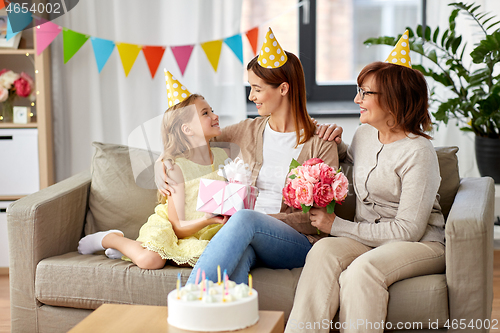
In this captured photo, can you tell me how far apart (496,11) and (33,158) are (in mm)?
2833

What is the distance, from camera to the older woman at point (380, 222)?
1518 millimetres

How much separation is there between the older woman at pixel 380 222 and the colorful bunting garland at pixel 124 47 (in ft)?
4.17

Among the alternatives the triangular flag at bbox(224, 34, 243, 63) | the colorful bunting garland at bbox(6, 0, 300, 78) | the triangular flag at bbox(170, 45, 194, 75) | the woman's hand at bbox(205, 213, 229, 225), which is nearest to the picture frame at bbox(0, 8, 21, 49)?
the colorful bunting garland at bbox(6, 0, 300, 78)

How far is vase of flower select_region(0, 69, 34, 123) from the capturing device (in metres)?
2.81

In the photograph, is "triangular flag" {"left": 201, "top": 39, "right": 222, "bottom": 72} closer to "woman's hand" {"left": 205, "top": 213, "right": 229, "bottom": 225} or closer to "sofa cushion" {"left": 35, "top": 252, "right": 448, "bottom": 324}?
"woman's hand" {"left": 205, "top": 213, "right": 229, "bottom": 225}

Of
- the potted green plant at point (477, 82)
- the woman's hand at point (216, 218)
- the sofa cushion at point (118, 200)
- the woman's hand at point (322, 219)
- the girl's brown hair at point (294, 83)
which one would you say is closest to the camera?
the woman's hand at point (322, 219)

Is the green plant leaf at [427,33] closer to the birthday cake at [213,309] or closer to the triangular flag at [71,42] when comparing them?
the triangular flag at [71,42]

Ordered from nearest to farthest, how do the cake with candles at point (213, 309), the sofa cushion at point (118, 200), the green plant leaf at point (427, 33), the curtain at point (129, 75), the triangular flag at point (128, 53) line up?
the cake with candles at point (213, 309), the sofa cushion at point (118, 200), the green plant leaf at point (427, 33), the triangular flag at point (128, 53), the curtain at point (129, 75)

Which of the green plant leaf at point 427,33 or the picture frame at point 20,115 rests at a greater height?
the green plant leaf at point 427,33

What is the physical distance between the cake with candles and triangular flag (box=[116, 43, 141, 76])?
→ 6.45ft

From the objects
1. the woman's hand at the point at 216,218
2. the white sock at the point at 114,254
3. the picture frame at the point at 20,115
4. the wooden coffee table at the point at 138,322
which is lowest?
the white sock at the point at 114,254

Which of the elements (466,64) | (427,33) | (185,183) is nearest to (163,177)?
(185,183)

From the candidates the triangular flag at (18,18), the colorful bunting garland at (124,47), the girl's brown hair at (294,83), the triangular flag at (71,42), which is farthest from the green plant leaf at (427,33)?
the triangular flag at (18,18)

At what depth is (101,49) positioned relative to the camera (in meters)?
2.91
